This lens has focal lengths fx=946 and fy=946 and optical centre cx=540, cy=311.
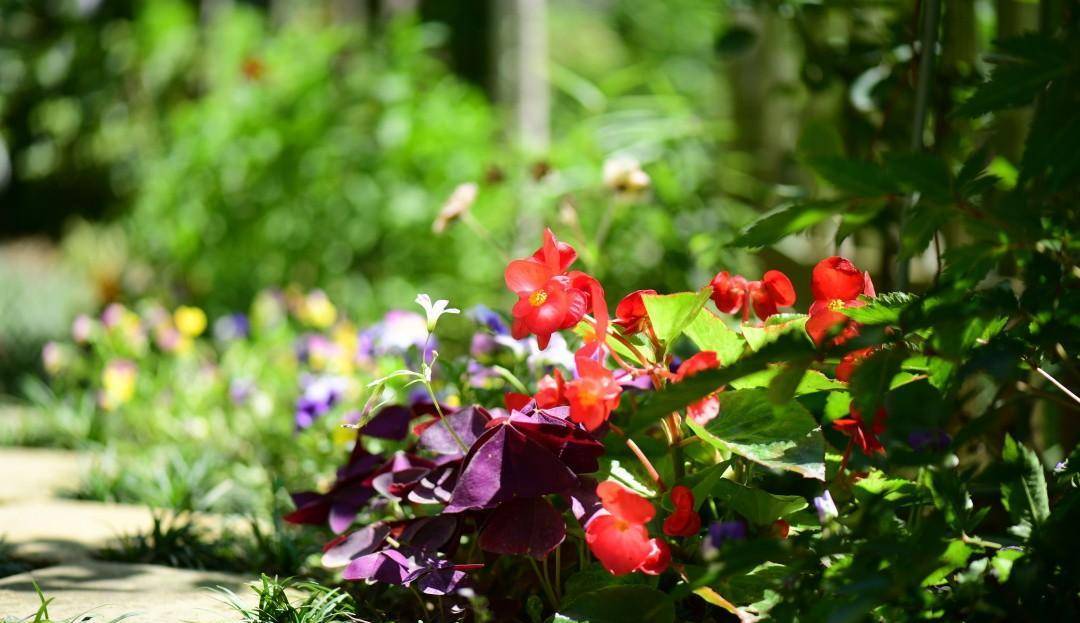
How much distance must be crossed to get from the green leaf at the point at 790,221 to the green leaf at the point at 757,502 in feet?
1.05

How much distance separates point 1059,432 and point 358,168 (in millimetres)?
3175

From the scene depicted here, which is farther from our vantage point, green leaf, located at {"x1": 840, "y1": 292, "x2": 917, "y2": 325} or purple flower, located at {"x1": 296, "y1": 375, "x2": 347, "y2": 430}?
purple flower, located at {"x1": 296, "y1": 375, "x2": 347, "y2": 430}

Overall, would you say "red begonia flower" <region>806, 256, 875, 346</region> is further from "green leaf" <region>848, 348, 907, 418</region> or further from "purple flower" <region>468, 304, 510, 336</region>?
"purple flower" <region>468, 304, 510, 336</region>

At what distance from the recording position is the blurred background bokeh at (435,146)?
215 cm

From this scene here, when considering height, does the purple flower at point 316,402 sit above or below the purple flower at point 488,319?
below

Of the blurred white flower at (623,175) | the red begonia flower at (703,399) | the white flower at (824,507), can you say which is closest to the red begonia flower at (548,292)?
the red begonia flower at (703,399)

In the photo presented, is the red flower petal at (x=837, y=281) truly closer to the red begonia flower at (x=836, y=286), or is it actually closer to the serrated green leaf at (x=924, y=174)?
the red begonia flower at (x=836, y=286)

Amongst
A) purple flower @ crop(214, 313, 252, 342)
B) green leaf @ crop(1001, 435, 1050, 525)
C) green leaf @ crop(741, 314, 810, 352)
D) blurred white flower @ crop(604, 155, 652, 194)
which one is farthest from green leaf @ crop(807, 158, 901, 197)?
purple flower @ crop(214, 313, 252, 342)

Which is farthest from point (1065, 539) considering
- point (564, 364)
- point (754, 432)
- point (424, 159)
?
point (424, 159)

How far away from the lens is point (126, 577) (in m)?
1.52

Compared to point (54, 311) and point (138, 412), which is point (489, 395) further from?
point (54, 311)

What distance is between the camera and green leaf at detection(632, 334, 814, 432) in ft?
2.90

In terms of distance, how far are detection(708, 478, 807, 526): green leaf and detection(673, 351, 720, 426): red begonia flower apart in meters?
0.09

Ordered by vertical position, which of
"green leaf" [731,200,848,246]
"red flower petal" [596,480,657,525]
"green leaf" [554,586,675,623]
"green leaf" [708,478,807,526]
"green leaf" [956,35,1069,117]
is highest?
"green leaf" [956,35,1069,117]
